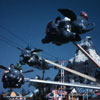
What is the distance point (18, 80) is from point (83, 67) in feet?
110

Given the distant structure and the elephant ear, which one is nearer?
the elephant ear

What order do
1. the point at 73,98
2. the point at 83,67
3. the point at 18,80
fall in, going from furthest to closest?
1. the point at 83,67
2. the point at 73,98
3. the point at 18,80

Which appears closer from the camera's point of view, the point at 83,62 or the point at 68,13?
the point at 68,13

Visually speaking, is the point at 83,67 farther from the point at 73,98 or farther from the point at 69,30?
the point at 69,30

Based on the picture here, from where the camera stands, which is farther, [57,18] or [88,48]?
[88,48]

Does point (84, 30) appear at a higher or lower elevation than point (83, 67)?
lower

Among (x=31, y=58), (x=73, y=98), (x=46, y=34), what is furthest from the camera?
(x=73, y=98)

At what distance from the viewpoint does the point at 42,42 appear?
321 centimetres

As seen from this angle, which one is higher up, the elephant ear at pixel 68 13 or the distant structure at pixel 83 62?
the distant structure at pixel 83 62

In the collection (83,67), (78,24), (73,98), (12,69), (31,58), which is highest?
(83,67)

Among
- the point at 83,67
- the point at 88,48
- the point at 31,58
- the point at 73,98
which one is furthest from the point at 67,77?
the point at 31,58

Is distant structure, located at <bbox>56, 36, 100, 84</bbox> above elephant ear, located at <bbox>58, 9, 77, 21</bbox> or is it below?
above

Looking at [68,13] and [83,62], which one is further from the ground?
[83,62]

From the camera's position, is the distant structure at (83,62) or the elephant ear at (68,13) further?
the distant structure at (83,62)
